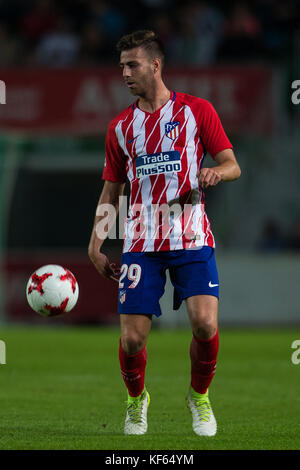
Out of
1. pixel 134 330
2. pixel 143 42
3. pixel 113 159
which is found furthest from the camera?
pixel 113 159

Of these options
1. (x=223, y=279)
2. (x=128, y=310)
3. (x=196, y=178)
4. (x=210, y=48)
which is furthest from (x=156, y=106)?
(x=210, y=48)

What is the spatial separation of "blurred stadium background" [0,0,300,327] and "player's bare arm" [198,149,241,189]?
1026 centimetres

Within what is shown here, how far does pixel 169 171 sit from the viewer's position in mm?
5980

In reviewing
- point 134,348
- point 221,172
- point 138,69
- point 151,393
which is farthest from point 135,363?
point 151,393

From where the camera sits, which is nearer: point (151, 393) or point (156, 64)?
point (156, 64)

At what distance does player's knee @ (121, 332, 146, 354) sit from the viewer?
599cm

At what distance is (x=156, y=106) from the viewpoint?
6.16 m

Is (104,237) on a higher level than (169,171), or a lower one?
lower

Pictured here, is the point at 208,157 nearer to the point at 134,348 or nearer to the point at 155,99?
the point at 155,99

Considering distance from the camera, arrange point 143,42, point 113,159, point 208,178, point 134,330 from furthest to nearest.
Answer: point 113,159
point 143,42
point 134,330
point 208,178

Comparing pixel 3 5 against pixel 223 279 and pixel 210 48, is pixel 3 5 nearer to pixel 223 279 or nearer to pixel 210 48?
pixel 210 48

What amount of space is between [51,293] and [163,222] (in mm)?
863

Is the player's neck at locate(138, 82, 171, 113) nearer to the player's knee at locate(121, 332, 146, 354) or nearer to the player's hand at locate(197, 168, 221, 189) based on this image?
the player's hand at locate(197, 168, 221, 189)

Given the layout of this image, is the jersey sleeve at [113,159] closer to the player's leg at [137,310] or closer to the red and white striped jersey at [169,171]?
the red and white striped jersey at [169,171]
